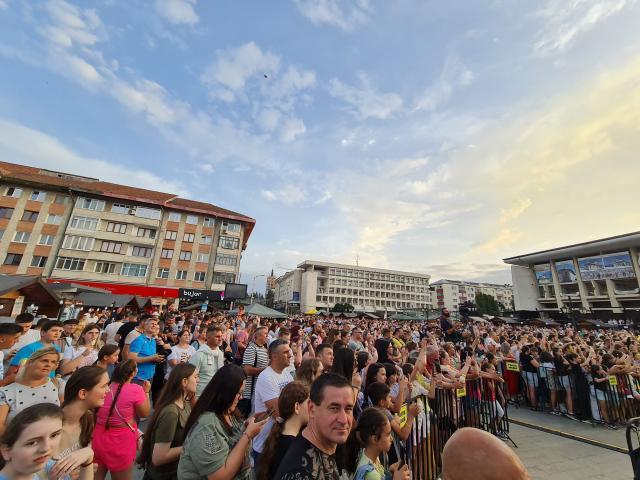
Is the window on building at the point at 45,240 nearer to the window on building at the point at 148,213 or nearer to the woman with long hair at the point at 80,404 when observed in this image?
the window on building at the point at 148,213

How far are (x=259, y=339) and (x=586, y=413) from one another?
8526mm

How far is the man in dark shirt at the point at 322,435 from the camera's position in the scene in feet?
5.50

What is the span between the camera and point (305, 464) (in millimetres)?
1685

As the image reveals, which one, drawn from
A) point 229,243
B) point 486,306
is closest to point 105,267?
point 229,243

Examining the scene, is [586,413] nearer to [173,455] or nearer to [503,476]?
[503,476]

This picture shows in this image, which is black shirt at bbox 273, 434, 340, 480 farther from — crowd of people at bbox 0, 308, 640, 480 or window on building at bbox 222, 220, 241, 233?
window on building at bbox 222, 220, 241, 233

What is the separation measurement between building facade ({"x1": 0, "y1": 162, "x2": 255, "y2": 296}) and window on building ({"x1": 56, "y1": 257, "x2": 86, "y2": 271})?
0.27 feet

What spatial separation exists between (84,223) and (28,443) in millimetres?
41251

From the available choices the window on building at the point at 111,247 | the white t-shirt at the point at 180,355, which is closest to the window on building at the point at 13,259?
the window on building at the point at 111,247

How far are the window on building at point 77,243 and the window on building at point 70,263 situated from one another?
1260mm

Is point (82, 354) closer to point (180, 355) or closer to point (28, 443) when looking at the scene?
point (180, 355)

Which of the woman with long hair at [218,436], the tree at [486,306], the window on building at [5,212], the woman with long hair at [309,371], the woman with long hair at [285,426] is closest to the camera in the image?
the woman with long hair at [218,436]

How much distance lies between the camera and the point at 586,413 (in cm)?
716

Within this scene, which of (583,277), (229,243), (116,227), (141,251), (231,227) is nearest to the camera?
(116,227)
